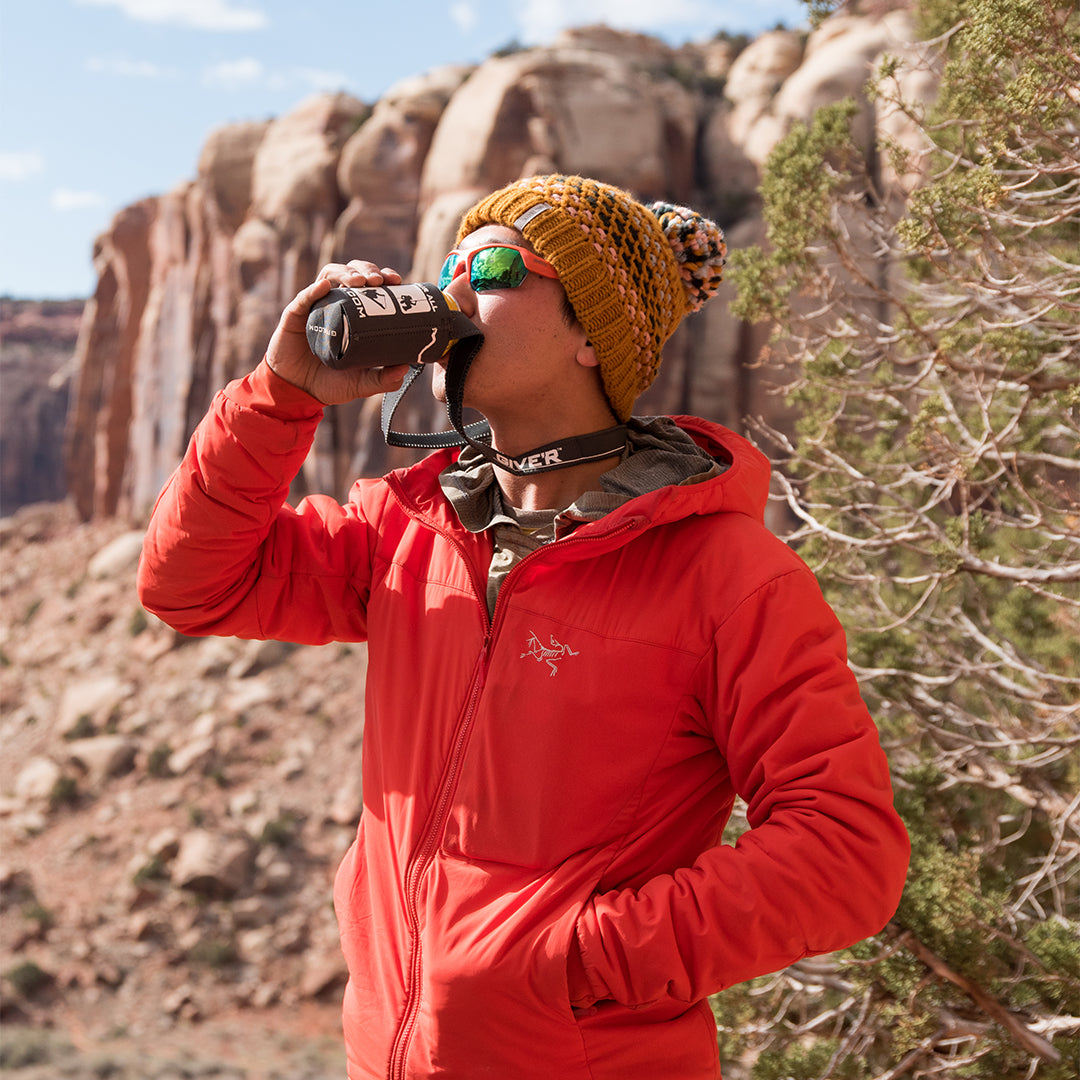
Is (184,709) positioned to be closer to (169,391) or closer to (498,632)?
(169,391)

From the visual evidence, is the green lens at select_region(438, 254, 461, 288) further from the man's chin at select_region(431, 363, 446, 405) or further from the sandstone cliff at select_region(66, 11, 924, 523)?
the sandstone cliff at select_region(66, 11, 924, 523)

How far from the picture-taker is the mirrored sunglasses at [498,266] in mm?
2057

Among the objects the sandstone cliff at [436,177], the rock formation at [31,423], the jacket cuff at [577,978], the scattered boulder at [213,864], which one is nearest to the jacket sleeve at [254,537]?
the jacket cuff at [577,978]

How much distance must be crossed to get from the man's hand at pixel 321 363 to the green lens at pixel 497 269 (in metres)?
0.21

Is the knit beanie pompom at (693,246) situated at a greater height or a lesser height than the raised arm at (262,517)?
greater

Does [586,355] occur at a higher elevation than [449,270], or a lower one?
lower

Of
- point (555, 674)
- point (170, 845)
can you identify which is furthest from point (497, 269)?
point (170, 845)

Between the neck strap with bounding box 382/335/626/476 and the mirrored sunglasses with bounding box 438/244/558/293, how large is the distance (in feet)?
0.41

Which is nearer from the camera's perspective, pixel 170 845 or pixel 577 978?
pixel 577 978

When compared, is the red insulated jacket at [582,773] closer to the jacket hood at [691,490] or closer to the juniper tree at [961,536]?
the jacket hood at [691,490]

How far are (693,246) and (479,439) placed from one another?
0.71 meters

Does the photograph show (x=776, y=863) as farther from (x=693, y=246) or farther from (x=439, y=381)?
(x=693, y=246)

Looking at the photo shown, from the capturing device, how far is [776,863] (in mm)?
1492

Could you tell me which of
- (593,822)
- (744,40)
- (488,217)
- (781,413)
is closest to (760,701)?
(593,822)
